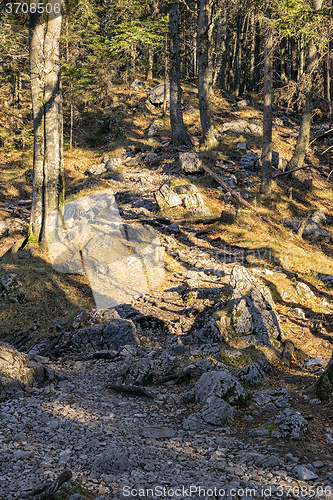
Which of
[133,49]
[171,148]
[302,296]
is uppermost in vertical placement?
[133,49]

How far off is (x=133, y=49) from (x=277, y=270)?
25.8 meters

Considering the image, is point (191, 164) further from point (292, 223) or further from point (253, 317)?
point (253, 317)

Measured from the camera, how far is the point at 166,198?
607 inches

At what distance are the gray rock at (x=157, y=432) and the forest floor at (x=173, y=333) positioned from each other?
0.03 metres

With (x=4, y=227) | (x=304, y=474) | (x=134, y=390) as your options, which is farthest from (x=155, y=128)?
(x=304, y=474)

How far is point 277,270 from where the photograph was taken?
11359 mm

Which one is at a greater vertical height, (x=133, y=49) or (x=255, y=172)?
(x=133, y=49)

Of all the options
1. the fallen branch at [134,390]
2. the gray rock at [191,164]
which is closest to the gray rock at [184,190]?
the gray rock at [191,164]

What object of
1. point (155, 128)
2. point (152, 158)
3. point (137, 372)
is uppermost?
point (155, 128)

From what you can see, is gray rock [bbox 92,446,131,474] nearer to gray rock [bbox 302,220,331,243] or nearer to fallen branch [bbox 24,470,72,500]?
fallen branch [bbox 24,470,72,500]

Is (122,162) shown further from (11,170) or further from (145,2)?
(145,2)

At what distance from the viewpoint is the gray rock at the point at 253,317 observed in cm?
776

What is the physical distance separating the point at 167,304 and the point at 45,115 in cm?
626

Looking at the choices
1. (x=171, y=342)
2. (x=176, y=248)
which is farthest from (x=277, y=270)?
(x=171, y=342)
